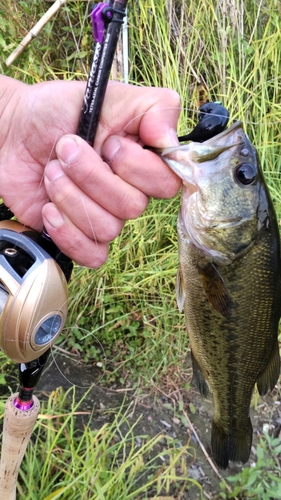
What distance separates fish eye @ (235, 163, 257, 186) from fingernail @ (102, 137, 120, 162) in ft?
1.05

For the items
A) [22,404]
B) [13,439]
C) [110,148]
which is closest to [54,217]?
[110,148]

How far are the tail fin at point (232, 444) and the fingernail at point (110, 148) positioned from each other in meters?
1.11

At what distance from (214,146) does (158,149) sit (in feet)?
0.46

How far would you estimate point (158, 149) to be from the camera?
1.06 meters

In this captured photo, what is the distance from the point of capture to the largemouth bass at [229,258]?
41.9 inches

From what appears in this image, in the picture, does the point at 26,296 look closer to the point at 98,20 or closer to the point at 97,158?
the point at 97,158

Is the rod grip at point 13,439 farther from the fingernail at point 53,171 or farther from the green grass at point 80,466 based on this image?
the fingernail at point 53,171

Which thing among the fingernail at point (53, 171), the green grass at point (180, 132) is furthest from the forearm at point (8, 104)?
the green grass at point (180, 132)

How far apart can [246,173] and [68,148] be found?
46 cm

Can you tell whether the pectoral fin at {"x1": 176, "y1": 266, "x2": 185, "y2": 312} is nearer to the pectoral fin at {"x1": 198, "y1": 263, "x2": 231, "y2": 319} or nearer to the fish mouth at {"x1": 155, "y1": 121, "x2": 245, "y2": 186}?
the pectoral fin at {"x1": 198, "y1": 263, "x2": 231, "y2": 319}

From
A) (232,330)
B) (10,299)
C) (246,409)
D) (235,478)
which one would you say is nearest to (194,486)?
(235,478)

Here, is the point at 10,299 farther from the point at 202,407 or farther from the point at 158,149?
the point at 202,407

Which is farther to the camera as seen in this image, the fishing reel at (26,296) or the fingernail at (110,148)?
the fingernail at (110,148)

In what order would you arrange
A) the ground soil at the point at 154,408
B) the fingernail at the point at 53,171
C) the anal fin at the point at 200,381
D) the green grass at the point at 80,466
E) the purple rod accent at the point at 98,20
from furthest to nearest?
1. the ground soil at the point at 154,408
2. the green grass at the point at 80,466
3. the anal fin at the point at 200,381
4. the fingernail at the point at 53,171
5. the purple rod accent at the point at 98,20
